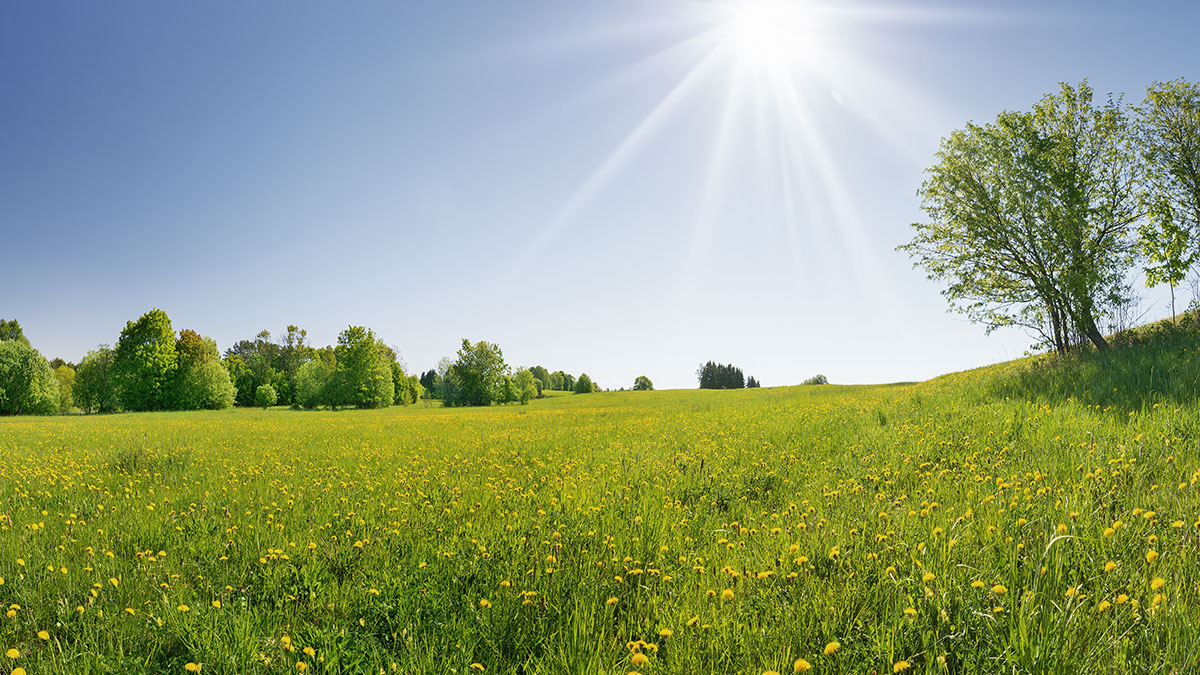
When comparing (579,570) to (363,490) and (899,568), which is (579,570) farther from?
(363,490)

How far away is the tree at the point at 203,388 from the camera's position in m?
49.1

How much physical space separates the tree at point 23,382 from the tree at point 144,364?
24.2 ft

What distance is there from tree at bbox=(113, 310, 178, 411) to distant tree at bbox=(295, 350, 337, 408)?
1331cm

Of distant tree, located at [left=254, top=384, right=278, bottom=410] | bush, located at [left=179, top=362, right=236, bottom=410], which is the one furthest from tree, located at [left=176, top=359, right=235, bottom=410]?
distant tree, located at [left=254, top=384, right=278, bottom=410]

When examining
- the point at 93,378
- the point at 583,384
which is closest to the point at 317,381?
the point at 93,378

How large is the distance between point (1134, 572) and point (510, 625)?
3643mm

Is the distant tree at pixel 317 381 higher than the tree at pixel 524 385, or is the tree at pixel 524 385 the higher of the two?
the distant tree at pixel 317 381

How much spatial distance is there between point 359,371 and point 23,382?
2969 centimetres

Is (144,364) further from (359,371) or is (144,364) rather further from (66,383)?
(66,383)

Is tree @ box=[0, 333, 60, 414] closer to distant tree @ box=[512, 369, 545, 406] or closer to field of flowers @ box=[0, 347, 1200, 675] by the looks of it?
distant tree @ box=[512, 369, 545, 406]

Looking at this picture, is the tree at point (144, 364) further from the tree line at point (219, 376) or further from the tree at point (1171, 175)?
the tree at point (1171, 175)

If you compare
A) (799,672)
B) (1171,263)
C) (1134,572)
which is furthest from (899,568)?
(1171,263)

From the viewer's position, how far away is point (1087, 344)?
50.6ft

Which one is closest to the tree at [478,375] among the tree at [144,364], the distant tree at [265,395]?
the distant tree at [265,395]
